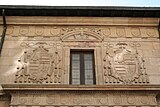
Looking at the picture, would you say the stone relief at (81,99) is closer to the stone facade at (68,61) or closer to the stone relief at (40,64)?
the stone facade at (68,61)

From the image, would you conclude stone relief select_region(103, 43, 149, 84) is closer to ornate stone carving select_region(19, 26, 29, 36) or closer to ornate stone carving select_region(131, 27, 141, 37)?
ornate stone carving select_region(131, 27, 141, 37)

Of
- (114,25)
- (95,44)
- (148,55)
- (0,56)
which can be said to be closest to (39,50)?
(0,56)

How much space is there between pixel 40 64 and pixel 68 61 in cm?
106

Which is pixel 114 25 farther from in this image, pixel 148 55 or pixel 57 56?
pixel 57 56

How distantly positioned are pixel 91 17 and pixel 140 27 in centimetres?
213

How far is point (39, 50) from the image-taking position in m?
10.2

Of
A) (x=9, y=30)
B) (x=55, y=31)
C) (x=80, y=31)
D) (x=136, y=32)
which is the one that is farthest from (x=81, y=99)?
(x=9, y=30)

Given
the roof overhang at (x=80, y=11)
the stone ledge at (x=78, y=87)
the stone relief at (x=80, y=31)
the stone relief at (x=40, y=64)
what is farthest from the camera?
the roof overhang at (x=80, y=11)

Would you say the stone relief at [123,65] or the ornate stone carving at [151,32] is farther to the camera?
the ornate stone carving at [151,32]

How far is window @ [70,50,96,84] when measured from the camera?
969 centimetres

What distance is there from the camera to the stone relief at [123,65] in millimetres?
9531

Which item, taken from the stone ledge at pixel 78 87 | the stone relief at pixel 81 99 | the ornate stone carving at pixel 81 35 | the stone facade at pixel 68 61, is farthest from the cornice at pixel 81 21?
the stone relief at pixel 81 99

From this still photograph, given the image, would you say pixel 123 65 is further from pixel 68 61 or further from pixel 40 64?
pixel 40 64

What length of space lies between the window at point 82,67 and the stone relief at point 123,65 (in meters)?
0.57
